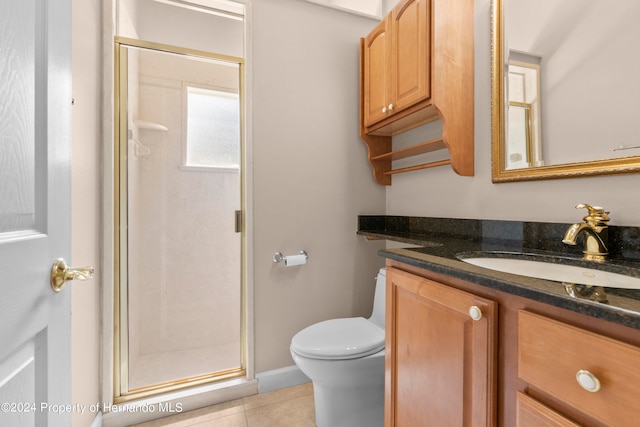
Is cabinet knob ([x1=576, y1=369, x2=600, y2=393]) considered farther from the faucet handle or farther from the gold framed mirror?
the gold framed mirror

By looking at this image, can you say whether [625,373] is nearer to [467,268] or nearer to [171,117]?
[467,268]

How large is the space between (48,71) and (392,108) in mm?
1385

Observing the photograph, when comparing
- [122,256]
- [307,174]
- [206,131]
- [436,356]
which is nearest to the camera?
[436,356]

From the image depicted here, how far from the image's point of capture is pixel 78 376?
117cm

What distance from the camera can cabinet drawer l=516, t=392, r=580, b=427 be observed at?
52cm

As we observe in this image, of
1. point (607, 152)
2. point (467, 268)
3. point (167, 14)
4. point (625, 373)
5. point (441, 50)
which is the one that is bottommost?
point (625, 373)

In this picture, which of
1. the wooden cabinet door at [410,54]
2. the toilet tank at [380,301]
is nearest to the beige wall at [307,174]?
the toilet tank at [380,301]

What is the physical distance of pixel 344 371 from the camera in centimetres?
126

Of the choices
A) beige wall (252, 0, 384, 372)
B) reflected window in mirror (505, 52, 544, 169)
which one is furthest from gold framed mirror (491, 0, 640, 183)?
beige wall (252, 0, 384, 372)

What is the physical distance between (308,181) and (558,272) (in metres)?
1.29

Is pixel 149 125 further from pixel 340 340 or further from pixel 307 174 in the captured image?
pixel 340 340

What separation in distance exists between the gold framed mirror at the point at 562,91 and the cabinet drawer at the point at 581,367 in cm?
70

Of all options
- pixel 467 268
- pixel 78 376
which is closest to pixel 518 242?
pixel 467 268

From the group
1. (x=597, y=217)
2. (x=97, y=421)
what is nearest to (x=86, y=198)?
(x=97, y=421)
